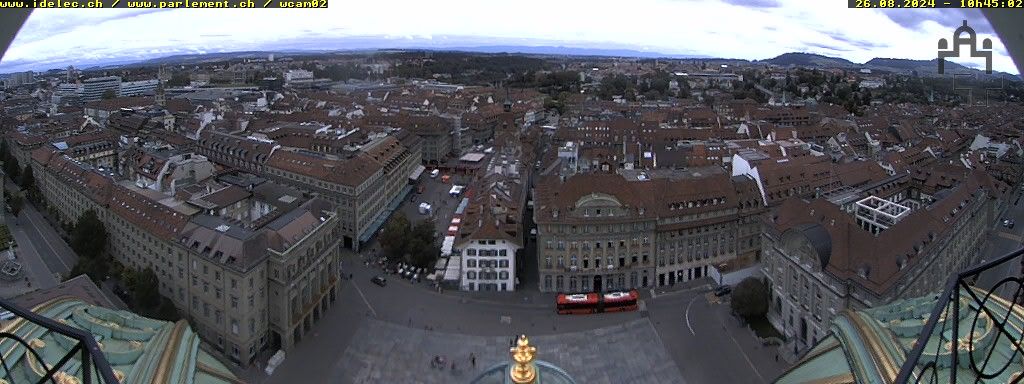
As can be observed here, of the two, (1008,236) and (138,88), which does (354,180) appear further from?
(138,88)

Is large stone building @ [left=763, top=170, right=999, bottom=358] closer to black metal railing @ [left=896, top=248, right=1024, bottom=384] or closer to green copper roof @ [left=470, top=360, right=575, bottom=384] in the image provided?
black metal railing @ [left=896, top=248, right=1024, bottom=384]

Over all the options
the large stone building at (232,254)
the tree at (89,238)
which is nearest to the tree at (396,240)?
the large stone building at (232,254)

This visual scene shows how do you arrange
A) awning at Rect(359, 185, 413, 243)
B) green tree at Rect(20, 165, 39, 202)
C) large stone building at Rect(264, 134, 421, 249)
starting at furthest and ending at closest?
green tree at Rect(20, 165, 39, 202), awning at Rect(359, 185, 413, 243), large stone building at Rect(264, 134, 421, 249)

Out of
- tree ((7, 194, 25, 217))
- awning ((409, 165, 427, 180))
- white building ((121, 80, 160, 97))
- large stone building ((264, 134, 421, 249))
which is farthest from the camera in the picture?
white building ((121, 80, 160, 97))

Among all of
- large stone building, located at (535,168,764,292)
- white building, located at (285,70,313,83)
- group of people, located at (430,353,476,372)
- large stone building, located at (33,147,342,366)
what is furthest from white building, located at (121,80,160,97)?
group of people, located at (430,353,476,372)

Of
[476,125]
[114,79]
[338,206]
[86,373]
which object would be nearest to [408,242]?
[338,206]

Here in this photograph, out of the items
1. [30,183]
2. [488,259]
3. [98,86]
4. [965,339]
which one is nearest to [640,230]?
[488,259]
